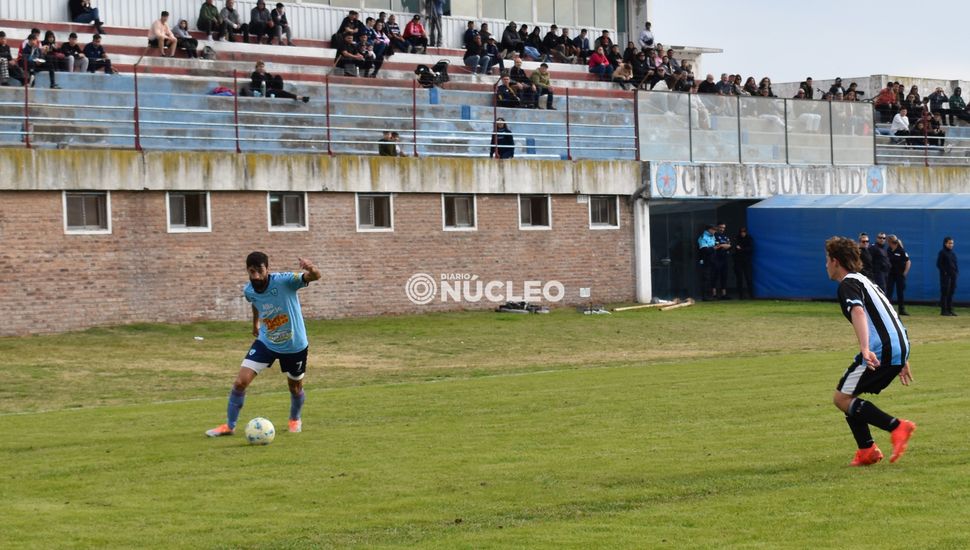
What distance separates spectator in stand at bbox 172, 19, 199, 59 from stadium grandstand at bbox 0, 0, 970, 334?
8 cm

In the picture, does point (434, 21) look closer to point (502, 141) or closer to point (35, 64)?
point (502, 141)

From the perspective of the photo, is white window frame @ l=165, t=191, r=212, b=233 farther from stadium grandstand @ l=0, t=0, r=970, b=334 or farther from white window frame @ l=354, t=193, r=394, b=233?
white window frame @ l=354, t=193, r=394, b=233

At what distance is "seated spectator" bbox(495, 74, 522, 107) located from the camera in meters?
37.4

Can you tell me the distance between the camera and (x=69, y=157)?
94.5 ft

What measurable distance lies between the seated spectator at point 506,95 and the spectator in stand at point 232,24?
23.3 ft

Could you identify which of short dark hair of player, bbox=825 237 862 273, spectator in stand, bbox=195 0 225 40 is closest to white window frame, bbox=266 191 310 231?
spectator in stand, bbox=195 0 225 40

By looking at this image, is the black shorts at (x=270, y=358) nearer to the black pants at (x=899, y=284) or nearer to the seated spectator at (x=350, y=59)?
the black pants at (x=899, y=284)

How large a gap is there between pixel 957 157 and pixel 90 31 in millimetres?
26747

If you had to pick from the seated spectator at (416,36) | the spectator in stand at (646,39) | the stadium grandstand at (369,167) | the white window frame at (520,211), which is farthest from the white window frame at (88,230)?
the spectator in stand at (646,39)

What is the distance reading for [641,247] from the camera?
3797 centimetres

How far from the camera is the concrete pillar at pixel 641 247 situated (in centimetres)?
3794

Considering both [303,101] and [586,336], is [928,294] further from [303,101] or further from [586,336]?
[303,101]

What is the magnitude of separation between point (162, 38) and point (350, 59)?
4763 mm

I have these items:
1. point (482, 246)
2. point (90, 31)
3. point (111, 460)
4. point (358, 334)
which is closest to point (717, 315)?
point (482, 246)
